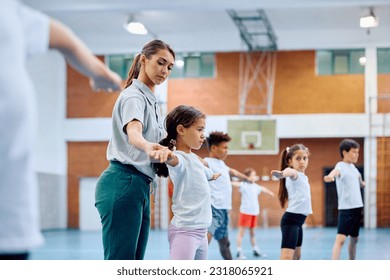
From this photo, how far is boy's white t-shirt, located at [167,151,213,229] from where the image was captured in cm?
222

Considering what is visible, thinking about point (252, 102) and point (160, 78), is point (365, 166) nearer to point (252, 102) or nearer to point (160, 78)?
point (252, 102)

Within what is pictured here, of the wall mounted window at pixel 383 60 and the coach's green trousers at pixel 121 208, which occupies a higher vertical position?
the wall mounted window at pixel 383 60

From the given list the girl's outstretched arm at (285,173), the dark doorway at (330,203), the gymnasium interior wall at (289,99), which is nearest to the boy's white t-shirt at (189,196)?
the girl's outstretched arm at (285,173)

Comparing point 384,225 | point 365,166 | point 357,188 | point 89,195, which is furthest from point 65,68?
point 357,188

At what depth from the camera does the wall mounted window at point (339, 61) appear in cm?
1109

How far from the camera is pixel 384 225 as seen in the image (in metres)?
10.9

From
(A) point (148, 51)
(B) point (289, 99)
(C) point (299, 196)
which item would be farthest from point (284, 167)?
(B) point (289, 99)

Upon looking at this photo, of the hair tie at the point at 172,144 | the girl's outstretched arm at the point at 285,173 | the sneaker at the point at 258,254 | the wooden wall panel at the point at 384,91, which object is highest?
the wooden wall panel at the point at 384,91

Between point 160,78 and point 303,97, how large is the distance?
9573 millimetres

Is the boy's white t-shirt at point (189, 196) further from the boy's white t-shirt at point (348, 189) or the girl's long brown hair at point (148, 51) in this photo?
the boy's white t-shirt at point (348, 189)

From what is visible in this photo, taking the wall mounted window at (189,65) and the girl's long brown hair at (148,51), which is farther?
the wall mounted window at (189,65)

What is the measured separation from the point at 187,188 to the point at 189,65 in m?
9.44

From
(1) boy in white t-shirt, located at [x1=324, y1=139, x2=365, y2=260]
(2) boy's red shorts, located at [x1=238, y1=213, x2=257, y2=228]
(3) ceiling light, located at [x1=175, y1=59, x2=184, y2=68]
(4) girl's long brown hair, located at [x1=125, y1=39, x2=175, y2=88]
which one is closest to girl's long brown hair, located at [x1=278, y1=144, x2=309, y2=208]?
(1) boy in white t-shirt, located at [x1=324, y1=139, x2=365, y2=260]

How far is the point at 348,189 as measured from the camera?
4199 millimetres
